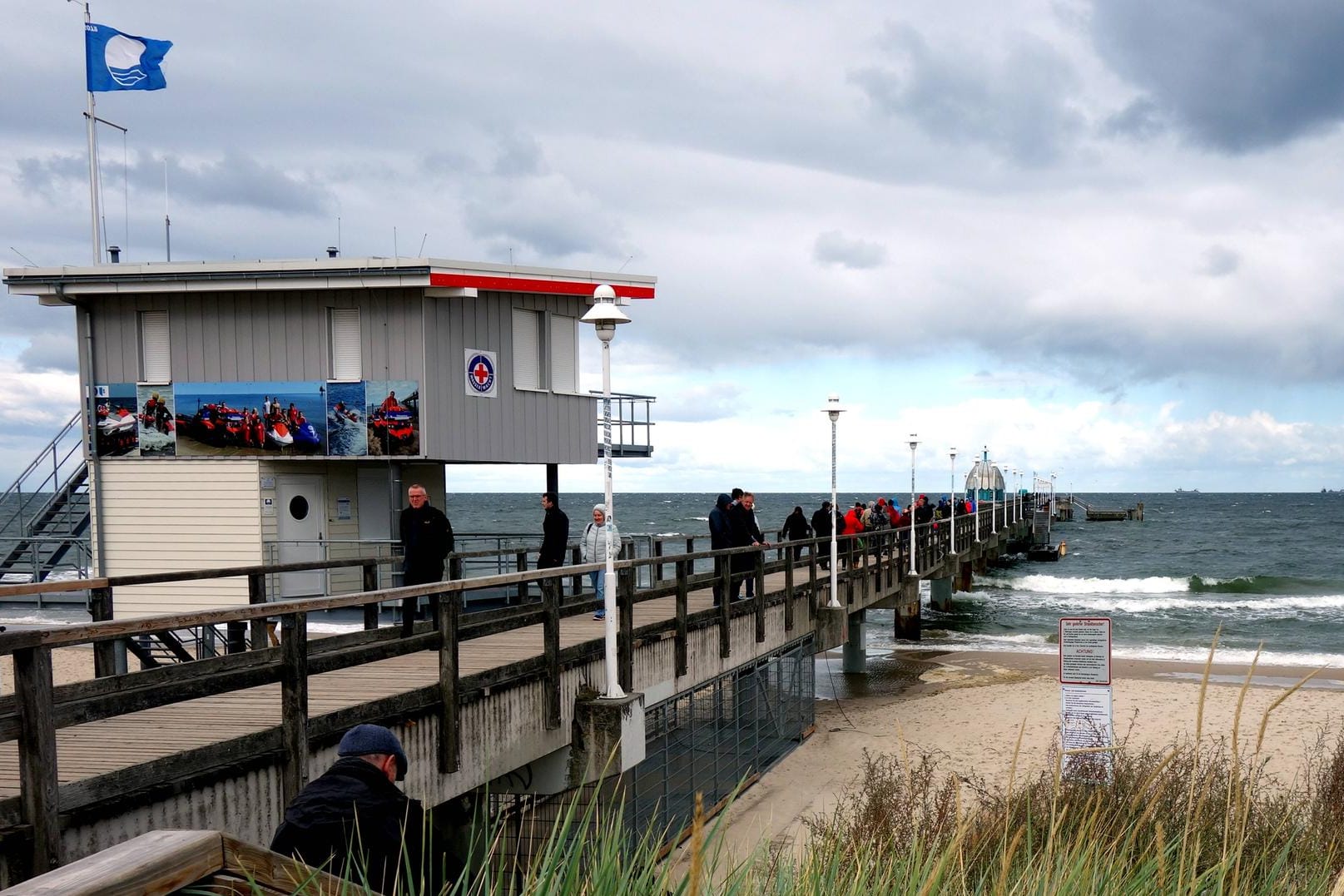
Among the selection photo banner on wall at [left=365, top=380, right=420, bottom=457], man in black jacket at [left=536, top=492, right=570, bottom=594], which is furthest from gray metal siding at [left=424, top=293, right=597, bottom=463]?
man in black jacket at [left=536, top=492, right=570, bottom=594]

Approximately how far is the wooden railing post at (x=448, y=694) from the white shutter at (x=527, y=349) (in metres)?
13.5

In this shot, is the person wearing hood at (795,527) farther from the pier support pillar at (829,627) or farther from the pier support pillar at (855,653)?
the pier support pillar at (855,653)

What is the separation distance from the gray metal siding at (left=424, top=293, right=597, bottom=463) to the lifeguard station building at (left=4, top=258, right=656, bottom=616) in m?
0.05

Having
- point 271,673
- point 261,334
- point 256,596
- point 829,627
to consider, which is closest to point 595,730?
point 256,596

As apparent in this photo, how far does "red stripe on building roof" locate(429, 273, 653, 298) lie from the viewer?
60.6ft

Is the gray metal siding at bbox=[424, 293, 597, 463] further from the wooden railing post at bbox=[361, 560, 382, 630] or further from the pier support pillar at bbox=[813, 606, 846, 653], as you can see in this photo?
the wooden railing post at bbox=[361, 560, 382, 630]

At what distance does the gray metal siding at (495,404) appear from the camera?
1903 centimetres

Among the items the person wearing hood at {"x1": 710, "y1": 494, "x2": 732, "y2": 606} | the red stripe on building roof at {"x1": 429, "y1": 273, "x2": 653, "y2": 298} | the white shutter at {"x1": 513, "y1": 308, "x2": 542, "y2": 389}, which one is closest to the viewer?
the person wearing hood at {"x1": 710, "y1": 494, "x2": 732, "y2": 606}

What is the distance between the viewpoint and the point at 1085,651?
1123 cm

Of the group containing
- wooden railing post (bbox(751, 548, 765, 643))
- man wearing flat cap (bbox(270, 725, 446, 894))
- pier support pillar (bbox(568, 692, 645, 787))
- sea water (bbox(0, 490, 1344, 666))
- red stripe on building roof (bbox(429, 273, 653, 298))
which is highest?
red stripe on building roof (bbox(429, 273, 653, 298))

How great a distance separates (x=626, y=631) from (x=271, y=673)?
14.7 feet

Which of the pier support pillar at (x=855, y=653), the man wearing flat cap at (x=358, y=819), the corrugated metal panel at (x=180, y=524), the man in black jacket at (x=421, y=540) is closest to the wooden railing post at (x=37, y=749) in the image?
the man wearing flat cap at (x=358, y=819)

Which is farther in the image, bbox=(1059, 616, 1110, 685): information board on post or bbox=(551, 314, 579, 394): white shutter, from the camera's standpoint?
bbox=(551, 314, 579, 394): white shutter

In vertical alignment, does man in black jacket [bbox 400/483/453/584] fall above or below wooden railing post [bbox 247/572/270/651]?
above
